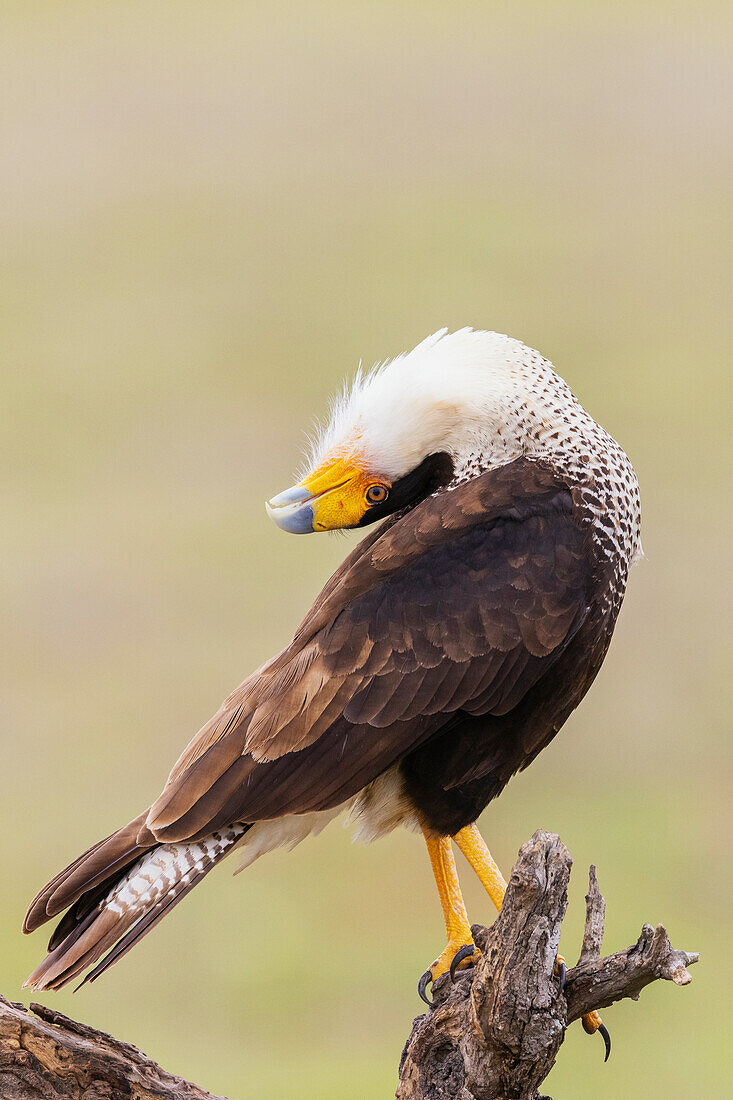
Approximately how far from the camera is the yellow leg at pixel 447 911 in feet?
12.0

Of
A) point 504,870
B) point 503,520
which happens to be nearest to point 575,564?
point 503,520

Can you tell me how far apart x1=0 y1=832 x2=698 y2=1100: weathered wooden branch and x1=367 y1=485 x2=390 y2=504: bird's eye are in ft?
3.70

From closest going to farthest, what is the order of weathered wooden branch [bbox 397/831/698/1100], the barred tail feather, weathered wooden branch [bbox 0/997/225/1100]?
1. weathered wooden branch [bbox 397/831/698/1100]
2. the barred tail feather
3. weathered wooden branch [bbox 0/997/225/1100]

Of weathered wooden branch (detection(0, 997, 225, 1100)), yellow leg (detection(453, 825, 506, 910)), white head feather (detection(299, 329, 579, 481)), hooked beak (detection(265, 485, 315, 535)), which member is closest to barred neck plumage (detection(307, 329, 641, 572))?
white head feather (detection(299, 329, 579, 481))

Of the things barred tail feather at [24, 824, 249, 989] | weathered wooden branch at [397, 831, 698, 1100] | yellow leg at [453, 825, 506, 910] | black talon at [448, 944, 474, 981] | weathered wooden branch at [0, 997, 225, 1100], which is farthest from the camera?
yellow leg at [453, 825, 506, 910]

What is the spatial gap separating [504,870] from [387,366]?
18.6 feet

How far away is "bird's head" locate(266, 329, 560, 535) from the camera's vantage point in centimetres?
363

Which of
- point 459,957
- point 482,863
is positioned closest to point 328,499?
point 482,863

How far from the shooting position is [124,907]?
3.36m

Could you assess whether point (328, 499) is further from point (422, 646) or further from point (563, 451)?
point (563, 451)

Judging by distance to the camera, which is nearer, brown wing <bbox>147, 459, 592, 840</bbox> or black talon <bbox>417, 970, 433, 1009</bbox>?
brown wing <bbox>147, 459, 592, 840</bbox>

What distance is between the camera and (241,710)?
3656mm

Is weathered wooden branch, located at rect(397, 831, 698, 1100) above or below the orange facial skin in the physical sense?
below

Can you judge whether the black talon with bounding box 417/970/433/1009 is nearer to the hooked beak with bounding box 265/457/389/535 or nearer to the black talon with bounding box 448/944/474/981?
the black talon with bounding box 448/944/474/981
